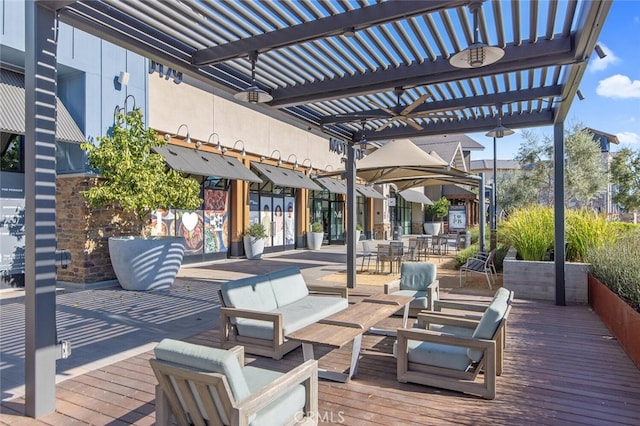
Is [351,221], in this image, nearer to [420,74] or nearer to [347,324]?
[420,74]

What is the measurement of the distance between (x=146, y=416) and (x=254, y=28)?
3838 mm

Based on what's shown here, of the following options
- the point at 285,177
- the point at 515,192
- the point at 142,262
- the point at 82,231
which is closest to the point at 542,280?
the point at 142,262

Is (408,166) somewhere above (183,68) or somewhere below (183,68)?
below

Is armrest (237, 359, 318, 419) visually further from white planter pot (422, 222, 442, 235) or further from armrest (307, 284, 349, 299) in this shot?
white planter pot (422, 222, 442, 235)

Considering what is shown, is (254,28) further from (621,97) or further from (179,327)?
(621,97)

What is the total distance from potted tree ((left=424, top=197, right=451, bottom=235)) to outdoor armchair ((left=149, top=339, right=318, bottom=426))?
27.8 metres

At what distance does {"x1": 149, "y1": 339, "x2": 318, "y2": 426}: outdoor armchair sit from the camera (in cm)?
236

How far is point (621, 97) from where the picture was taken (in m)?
14.4

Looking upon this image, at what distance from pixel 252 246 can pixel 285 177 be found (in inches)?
123

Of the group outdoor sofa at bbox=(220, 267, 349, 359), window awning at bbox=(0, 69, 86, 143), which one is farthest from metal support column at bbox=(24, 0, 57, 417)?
window awning at bbox=(0, 69, 86, 143)

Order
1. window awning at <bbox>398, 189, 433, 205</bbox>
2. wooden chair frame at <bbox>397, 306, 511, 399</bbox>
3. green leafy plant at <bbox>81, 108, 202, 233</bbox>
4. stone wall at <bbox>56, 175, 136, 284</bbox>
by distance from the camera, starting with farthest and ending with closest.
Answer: window awning at <bbox>398, 189, 433, 205</bbox> < stone wall at <bbox>56, 175, 136, 284</bbox> < green leafy plant at <bbox>81, 108, 202, 233</bbox> < wooden chair frame at <bbox>397, 306, 511, 399</bbox>

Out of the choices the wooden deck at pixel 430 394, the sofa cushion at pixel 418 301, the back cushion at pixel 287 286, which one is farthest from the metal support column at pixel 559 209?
the back cushion at pixel 287 286

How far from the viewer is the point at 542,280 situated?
7988 millimetres

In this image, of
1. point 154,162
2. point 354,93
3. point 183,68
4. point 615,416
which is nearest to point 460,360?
point 615,416
